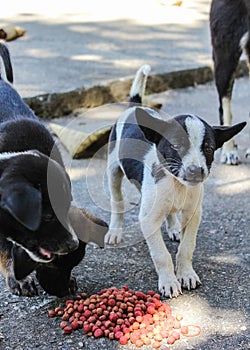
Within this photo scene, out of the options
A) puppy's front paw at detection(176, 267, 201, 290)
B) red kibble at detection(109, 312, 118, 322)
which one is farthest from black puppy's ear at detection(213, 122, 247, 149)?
red kibble at detection(109, 312, 118, 322)

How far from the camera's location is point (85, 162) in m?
4.89

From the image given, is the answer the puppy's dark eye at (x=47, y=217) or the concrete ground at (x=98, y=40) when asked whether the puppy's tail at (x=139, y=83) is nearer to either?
the puppy's dark eye at (x=47, y=217)

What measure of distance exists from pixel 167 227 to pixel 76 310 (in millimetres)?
941

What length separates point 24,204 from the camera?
7.70ft

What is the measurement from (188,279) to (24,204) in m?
1.13

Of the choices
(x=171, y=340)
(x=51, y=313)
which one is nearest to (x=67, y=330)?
(x=51, y=313)

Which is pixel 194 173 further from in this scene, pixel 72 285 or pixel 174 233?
pixel 174 233

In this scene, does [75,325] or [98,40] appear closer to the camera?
[75,325]

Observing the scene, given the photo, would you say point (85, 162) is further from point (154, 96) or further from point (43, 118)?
point (154, 96)

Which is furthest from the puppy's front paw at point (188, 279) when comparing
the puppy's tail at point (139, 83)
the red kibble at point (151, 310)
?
the puppy's tail at point (139, 83)

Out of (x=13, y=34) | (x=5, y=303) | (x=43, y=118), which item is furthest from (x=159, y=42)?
(x=5, y=303)

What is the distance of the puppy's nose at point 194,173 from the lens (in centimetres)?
283

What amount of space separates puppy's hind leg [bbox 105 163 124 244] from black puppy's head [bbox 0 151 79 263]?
2.96ft

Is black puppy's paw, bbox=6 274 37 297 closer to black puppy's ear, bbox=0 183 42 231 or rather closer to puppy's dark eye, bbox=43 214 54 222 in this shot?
puppy's dark eye, bbox=43 214 54 222
